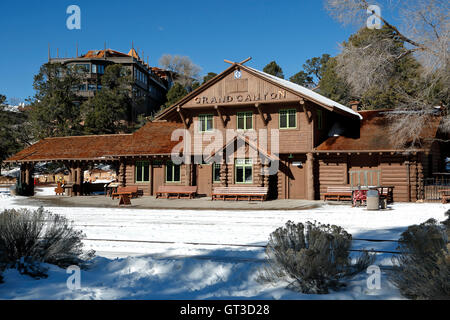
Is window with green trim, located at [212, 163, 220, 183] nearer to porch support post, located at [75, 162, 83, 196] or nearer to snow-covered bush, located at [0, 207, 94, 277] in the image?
porch support post, located at [75, 162, 83, 196]

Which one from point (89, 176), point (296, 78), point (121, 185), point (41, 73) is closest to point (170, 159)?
point (121, 185)

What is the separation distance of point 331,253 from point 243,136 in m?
17.6

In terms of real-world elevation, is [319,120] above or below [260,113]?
below

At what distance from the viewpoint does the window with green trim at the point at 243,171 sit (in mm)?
24219

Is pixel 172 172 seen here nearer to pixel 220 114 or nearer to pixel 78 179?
pixel 220 114

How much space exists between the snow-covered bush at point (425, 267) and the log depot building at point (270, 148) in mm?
14855

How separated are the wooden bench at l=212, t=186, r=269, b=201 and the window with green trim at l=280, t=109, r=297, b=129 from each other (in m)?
4.03

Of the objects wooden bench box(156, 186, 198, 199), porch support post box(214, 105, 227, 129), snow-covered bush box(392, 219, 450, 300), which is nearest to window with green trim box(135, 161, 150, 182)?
wooden bench box(156, 186, 198, 199)

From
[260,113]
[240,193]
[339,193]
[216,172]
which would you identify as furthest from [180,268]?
[216,172]

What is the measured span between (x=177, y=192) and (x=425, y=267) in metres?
20.3

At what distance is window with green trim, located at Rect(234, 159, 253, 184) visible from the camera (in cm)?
2422

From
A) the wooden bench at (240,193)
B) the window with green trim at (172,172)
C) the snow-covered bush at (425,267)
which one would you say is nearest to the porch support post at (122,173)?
the window with green trim at (172,172)

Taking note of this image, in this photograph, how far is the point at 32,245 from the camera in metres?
6.97
